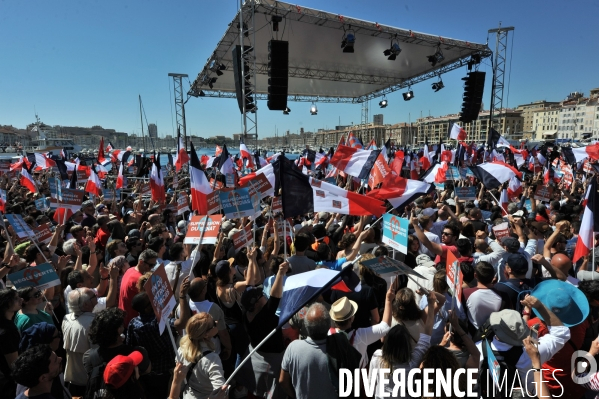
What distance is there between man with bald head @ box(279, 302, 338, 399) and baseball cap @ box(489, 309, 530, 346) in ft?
4.16

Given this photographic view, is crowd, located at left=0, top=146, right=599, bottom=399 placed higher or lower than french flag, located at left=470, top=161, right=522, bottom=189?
lower

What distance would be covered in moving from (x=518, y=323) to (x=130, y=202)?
36.9ft

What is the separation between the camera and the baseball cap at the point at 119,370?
94.1 inches

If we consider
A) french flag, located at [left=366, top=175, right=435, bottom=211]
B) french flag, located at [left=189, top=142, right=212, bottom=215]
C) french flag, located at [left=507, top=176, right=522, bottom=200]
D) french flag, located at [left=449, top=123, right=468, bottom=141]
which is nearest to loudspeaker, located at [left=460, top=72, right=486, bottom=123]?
french flag, located at [left=449, top=123, right=468, bottom=141]

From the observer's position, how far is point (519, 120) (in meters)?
120

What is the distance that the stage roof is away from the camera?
1459 centimetres

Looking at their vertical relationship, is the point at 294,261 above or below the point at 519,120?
below

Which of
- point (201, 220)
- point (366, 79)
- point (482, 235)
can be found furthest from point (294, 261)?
point (366, 79)

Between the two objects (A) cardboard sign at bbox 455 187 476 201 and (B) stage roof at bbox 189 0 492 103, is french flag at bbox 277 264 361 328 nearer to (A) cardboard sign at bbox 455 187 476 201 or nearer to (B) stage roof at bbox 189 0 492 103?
(A) cardboard sign at bbox 455 187 476 201

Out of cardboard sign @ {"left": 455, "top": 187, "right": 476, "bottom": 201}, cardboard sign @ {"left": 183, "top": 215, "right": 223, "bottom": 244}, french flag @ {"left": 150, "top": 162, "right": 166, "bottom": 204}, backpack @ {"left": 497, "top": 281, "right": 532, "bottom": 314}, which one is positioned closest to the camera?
backpack @ {"left": 497, "top": 281, "right": 532, "bottom": 314}

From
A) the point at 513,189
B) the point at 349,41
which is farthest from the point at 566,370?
the point at 349,41

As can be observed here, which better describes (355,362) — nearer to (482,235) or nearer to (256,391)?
(256,391)

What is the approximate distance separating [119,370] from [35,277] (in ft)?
6.80

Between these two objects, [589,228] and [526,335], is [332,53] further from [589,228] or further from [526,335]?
[526,335]
